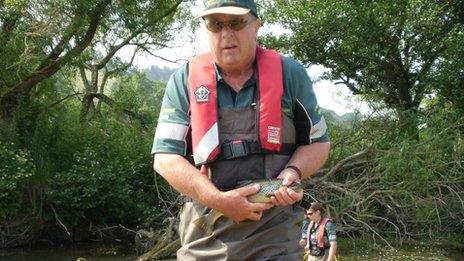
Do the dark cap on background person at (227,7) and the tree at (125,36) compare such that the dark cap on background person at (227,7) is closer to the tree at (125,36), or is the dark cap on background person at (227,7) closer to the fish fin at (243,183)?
the fish fin at (243,183)

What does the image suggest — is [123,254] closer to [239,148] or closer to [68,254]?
[68,254]

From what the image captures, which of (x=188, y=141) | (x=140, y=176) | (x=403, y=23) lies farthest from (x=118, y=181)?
(x=188, y=141)

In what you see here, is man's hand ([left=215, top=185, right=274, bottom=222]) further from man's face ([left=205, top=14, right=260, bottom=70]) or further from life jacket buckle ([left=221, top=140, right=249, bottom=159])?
man's face ([left=205, top=14, right=260, bottom=70])

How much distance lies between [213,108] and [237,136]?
148mm

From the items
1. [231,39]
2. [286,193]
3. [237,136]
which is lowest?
[286,193]

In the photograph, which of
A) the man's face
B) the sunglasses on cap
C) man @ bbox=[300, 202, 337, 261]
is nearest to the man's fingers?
the man's face

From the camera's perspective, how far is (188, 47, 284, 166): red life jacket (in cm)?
273

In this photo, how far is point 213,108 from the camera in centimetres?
276

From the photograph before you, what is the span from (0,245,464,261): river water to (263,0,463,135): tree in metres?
6.20

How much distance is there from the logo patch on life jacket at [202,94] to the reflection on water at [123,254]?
42.8ft

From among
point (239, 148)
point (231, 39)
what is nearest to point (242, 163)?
point (239, 148)

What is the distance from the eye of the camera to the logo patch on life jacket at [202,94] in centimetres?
278

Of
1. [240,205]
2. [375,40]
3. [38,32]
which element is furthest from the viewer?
[375,40]

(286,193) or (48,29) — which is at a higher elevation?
(48,29)
